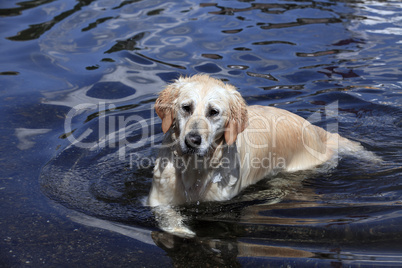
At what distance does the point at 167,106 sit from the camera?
16.9 ft

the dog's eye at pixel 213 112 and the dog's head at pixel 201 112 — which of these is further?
the dog's eye at pixel 213 112

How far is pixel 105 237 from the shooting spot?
470cm

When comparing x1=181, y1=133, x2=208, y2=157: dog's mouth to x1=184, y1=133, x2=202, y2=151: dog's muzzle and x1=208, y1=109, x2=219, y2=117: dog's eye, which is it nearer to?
x1=184, y1=133, x2=202, y2=151: dog's muzzle

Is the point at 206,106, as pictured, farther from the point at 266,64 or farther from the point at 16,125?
the point at 266,64

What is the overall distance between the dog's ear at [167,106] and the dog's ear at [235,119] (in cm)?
59

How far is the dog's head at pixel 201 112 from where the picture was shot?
4.83m

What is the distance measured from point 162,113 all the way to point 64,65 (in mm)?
4943

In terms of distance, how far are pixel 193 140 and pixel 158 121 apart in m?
2.99
